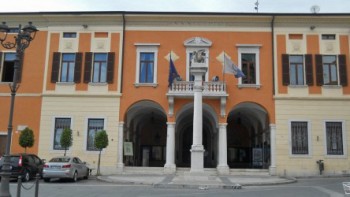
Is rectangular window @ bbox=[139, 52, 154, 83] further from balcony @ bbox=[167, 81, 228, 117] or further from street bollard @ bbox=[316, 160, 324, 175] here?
street bollard @ bbox=[316, 160, 324, 175]

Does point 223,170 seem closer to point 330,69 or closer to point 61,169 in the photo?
point 330,69

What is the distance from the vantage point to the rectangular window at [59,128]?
27216 mm

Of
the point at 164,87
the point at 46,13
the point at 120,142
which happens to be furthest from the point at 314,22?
the point at 46,13

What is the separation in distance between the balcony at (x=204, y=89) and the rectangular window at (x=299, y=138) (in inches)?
202

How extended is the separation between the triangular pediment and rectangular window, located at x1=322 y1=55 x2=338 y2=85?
7.81 metres

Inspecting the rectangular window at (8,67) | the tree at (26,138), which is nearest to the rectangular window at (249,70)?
the tree at (26,138)

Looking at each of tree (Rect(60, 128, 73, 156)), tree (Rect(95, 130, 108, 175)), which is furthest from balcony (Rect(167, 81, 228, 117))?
tree (Rect(60, 128, 73, 156))

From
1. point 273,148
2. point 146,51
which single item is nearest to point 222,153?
point 273,148

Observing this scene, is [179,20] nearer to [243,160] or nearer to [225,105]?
[225,105]

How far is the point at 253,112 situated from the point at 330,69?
632 centimetres

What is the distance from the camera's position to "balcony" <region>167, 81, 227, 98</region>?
26.4m

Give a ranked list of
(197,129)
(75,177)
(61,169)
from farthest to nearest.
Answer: (75,177), (197,129), (61,169)

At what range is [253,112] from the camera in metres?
30.6

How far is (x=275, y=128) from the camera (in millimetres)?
26656
